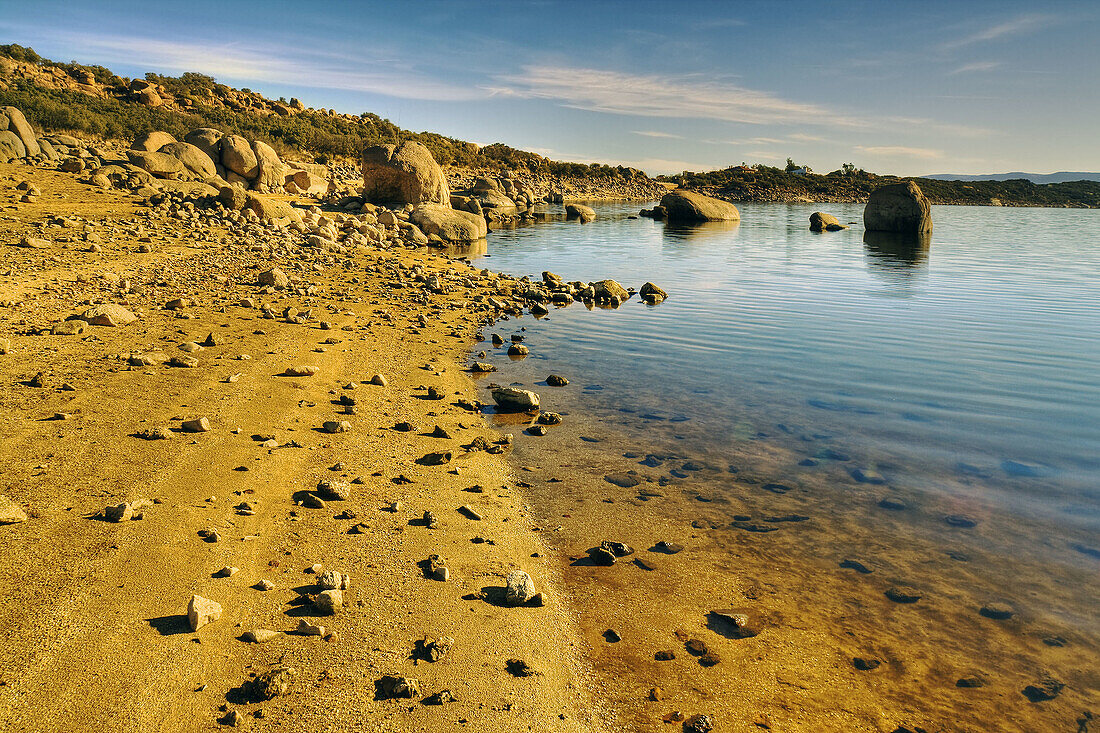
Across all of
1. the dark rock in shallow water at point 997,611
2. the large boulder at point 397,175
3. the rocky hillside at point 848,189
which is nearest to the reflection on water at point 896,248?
the large boulder at point 397,175

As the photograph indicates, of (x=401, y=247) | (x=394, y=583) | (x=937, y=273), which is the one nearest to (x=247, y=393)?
(x=394, y=583)

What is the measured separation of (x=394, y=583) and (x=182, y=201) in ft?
61.8

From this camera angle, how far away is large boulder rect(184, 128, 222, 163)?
26.6 meters

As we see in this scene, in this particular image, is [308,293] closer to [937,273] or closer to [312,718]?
[312,718]

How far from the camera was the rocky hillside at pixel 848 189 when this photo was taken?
106 metres

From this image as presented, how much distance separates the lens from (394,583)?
175 inches

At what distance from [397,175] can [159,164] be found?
28.7 ft

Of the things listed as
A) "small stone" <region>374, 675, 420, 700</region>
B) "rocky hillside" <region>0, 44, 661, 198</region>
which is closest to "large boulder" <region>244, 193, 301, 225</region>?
"rocky hillside" <region>0, 44, 661, 198</region>

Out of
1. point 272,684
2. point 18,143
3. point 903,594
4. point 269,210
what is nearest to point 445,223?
point 269,210

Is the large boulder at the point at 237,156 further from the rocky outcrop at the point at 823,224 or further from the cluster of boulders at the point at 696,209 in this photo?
the rocky outcrop at the point at 823,224

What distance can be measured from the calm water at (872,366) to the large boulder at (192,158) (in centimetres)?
1132

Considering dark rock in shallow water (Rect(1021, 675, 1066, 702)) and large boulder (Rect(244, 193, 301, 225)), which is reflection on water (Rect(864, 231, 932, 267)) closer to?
large boulder (Rect(244, 193, 301, 225))

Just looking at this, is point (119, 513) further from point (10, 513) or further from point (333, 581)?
point (333, 581)

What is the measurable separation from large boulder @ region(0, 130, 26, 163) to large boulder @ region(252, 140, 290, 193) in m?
7.62
